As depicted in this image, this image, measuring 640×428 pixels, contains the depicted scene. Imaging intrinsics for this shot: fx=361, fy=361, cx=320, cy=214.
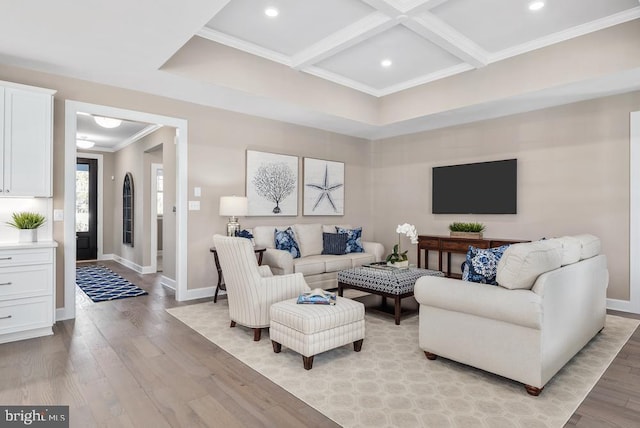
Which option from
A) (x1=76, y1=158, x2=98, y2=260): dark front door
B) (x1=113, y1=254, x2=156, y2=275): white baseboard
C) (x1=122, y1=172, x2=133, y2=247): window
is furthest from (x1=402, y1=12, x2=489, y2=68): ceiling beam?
(x1=76, y1=158, x2=98, y2=260): dark front door

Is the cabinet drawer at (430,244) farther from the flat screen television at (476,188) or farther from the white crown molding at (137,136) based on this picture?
the white crown molding at (137,136)

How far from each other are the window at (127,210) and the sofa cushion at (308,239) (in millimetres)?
3787

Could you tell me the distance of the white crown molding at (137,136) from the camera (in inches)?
244

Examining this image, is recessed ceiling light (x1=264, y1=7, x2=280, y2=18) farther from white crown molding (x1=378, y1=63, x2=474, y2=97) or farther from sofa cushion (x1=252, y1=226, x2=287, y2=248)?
sofa cushion (x1=252, y1=226, x2=287, y2=248)

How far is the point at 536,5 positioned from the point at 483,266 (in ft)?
8.46

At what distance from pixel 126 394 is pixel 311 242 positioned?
11.2 ft

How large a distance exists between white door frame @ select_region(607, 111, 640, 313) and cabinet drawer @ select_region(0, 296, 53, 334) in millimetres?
6142

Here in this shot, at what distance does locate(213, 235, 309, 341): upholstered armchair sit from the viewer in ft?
10.2

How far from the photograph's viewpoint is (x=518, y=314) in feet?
7.30

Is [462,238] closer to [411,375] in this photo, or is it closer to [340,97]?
[340,97]

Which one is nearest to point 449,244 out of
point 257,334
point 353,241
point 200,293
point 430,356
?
point 353,241

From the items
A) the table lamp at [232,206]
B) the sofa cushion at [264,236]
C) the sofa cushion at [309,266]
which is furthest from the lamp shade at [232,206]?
the sofa cushion at [309,266]

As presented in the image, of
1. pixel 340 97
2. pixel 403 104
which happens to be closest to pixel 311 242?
pixel 340 97

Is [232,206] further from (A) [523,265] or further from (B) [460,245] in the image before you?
(A) [523,265]
